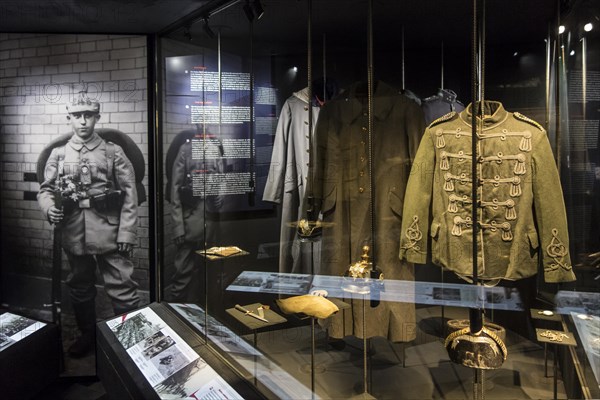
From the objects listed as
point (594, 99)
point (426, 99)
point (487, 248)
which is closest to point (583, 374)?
point (487, 248)

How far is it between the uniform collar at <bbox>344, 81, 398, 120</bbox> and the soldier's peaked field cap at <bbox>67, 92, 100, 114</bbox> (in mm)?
2085

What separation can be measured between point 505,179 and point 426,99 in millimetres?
629

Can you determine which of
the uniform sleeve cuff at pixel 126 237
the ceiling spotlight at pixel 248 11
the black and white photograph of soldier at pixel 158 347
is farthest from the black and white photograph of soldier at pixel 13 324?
the ceiling spotlight at pixel 248 11

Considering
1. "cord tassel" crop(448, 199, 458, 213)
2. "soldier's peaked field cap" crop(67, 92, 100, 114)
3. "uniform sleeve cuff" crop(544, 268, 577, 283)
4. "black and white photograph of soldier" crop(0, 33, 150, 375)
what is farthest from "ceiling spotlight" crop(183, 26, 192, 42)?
"uniform sleeve cuff" crop(544, 268, 577, 283)

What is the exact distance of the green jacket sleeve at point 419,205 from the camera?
237 cm

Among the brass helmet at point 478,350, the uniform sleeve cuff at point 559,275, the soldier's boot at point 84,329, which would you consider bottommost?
the soldier's boot at point 84,329

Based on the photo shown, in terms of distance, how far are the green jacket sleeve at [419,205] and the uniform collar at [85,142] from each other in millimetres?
2500

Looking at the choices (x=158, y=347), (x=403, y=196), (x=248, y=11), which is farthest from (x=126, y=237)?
(x=403, y=196)

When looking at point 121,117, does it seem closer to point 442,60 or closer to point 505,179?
point 442,60

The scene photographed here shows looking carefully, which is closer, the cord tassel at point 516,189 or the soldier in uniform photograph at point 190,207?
the cord tassel at point 516,189

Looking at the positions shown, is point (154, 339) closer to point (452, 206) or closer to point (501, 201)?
point (452, 206)

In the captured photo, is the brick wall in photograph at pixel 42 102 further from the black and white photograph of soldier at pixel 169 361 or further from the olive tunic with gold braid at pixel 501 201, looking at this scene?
the olive tunic with gold braid at pixel 501 201

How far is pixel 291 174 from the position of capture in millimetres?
2967

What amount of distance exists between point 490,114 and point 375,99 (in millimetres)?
644
